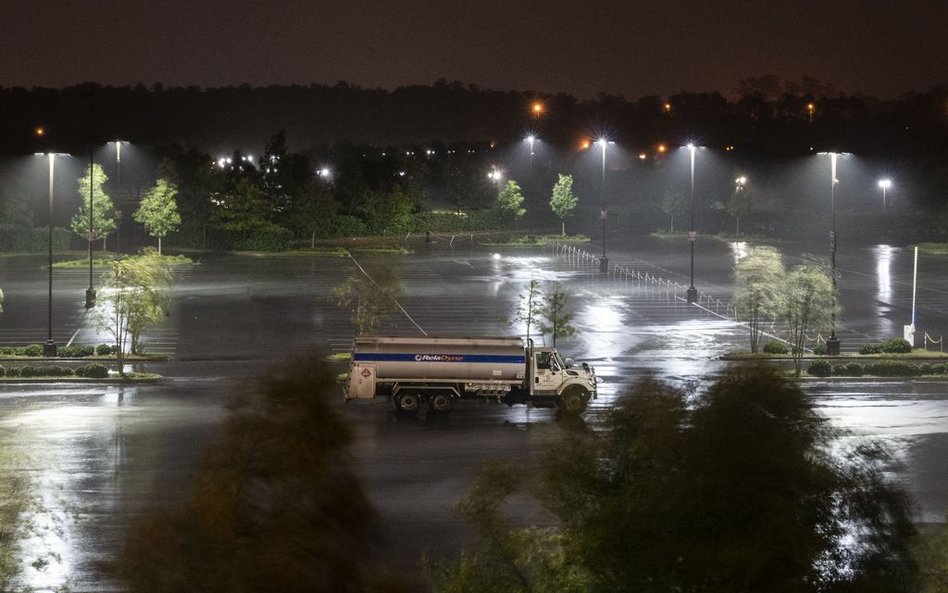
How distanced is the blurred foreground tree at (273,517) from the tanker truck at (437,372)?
20547mm

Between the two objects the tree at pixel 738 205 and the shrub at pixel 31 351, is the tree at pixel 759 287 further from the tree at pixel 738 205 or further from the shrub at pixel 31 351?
the tree at pixel 738 205

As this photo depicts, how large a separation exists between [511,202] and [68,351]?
6167 centimetres

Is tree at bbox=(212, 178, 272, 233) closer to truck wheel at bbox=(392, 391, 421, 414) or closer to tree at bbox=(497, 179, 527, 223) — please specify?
tree at bbox=(497, 179, 527, 223)

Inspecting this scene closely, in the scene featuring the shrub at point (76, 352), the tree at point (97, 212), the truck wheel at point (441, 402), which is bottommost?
the truck wheel at point (441, 402)

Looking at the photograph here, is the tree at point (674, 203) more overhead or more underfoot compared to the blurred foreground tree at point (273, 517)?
more overhead

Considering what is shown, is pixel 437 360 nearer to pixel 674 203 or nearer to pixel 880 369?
pixel 880 369

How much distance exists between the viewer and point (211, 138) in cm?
18912

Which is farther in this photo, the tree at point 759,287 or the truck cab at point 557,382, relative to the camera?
the tree at point 759,287

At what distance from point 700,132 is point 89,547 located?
12565cm

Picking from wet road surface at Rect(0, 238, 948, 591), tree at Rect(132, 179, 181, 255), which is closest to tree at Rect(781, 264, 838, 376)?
wet road surface at Rect(0, 238, 948, 591)

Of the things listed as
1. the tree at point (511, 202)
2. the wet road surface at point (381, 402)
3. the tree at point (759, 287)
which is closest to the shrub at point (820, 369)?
the wet road surface at point (381, 402)

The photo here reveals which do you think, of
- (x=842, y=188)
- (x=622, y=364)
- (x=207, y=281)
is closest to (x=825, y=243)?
(x=842, y=188)

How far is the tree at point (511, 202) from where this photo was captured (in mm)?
94250

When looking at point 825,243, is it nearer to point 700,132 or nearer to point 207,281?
point 207,281
